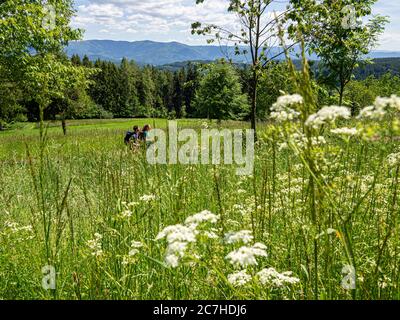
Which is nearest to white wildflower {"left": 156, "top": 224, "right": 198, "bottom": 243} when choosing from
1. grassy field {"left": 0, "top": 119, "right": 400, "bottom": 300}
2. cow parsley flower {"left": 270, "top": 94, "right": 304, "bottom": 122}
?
grassy field {"left": 0, "top": 119, "right": 400, "bottom": 300}

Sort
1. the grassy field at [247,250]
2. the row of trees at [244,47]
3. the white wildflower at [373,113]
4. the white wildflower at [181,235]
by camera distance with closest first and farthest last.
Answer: the white wildflower at [373,113]
the white wildflower at [181,235]
the grassy field at [247,250]
the row of trees at [244,47]

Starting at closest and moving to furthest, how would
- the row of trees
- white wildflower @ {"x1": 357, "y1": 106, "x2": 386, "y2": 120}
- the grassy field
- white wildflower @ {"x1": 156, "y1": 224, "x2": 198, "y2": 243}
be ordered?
white wildflower @ {"x1": 357, "y1": 106, "x2": 386, "y2": 120} → white wildflower @ {"x1": 156, "y1": 224, "x2": 198, "y2": 243} → the grassy field → the row of trees

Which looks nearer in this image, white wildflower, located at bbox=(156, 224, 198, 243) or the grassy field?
white wildflower, located at bbox=(156, 224, 198, 243)

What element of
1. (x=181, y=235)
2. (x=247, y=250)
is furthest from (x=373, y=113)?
(x=181, y=235)

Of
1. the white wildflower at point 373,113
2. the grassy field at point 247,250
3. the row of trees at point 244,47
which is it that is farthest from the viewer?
the row of trees at point 244,47

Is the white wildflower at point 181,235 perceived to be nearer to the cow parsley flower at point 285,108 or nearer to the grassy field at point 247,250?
the grassy field at point 247,250

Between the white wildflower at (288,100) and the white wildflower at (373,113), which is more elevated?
the white wildflower at (288,100)

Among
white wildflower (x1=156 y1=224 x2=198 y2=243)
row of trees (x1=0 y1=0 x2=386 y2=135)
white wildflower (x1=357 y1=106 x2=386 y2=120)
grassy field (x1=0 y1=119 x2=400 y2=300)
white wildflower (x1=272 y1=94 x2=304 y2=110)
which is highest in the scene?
row of trees (x1=0 y1=0 x2=386 y2=135)

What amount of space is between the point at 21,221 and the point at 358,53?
1246cm

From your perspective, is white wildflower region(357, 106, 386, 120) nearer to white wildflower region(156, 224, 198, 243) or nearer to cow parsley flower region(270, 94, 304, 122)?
cow parsley flower region(270, 94, 304, 122)

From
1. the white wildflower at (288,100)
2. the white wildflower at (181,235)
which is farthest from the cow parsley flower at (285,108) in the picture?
the white wildflower at (181,235)

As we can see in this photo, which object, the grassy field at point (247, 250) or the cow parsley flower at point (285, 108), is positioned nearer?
the cow parsley flower at point (285, 108)

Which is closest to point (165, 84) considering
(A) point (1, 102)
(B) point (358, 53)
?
(A) point (1, 102)

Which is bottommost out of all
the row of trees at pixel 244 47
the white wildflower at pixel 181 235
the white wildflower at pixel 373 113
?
the white wildflower at pixel 181 235
